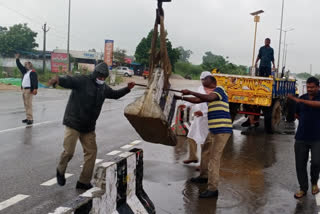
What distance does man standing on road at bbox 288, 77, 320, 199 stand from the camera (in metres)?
6.14

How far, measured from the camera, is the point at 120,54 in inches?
2734

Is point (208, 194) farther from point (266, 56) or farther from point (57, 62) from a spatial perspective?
point (57, 62)

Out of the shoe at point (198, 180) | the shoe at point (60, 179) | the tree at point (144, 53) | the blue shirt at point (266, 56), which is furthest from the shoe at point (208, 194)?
the tree at point (144, 53)

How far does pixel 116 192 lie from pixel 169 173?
10.7ft

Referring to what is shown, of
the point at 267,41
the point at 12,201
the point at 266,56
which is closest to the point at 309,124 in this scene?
the point at 12,201

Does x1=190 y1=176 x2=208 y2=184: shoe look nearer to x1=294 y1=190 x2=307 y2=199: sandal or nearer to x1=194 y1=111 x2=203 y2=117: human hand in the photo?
x1=194 y1=111 x2=203 y2=117: human hand

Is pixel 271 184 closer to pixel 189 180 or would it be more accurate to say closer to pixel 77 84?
pixel 189 180

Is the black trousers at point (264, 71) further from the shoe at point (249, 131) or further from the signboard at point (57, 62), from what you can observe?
the signboard at point (57, 62)

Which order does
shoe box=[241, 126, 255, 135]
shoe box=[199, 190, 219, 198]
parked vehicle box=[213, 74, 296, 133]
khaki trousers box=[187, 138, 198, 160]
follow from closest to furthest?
shoe box=[199, 190, 219, 198]
khaki trousers box=[187, 138, 198, 160]
parked vehicle box=[213, 74, 296, 133]
shoe box=[241, 126, 255, 135]

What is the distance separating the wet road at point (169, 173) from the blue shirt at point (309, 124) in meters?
0.92

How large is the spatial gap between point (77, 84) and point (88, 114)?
445 millimetres

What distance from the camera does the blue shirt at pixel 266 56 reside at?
13195 millimetres

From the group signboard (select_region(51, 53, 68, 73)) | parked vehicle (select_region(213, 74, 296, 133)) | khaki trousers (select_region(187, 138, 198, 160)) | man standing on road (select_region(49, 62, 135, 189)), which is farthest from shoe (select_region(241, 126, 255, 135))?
signboard (select_region(51, 53, 68, 73))

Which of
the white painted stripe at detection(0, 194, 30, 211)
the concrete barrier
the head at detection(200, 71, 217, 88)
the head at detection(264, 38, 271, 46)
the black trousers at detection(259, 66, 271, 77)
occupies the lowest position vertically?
the white painted stripe at detection(0, 194, 30, 211)
